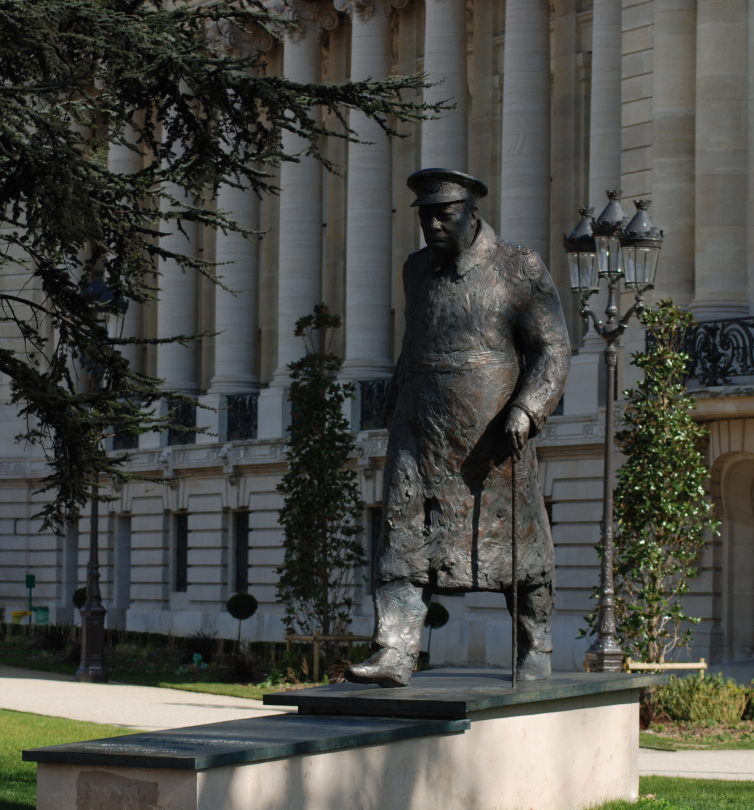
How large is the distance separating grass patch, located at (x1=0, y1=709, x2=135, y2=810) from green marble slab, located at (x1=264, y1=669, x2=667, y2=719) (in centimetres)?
341

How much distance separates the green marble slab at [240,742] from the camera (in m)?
6.82

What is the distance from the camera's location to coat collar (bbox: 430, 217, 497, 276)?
30.1ft

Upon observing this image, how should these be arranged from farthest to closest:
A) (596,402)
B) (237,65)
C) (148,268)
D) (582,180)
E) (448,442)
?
1. (582,180)
2. (596,402)
3. (148,268)
4. (237,65)
5. (448,442)

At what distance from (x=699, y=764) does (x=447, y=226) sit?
906 centimetres

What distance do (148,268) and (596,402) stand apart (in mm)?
17491

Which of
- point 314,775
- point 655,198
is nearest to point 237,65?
point 314,775

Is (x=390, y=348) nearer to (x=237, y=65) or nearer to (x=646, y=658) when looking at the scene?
(x=646, y=658)

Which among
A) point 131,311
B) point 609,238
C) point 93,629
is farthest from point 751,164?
point 131,311

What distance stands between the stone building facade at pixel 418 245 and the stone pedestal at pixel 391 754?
16484mm

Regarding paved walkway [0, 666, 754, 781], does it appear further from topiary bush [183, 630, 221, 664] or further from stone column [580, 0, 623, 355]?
stone column [580, 0, 623, 355]

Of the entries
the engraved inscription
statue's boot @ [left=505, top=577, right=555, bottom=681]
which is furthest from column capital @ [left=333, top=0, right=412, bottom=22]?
the engraved inscription

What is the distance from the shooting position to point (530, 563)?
9.23 metres

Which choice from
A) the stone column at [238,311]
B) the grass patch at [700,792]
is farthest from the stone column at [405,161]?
the grass patch at [700,792]

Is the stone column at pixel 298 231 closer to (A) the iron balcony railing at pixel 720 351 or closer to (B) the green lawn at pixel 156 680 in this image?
(B) the green lawn at pixel 156 680
